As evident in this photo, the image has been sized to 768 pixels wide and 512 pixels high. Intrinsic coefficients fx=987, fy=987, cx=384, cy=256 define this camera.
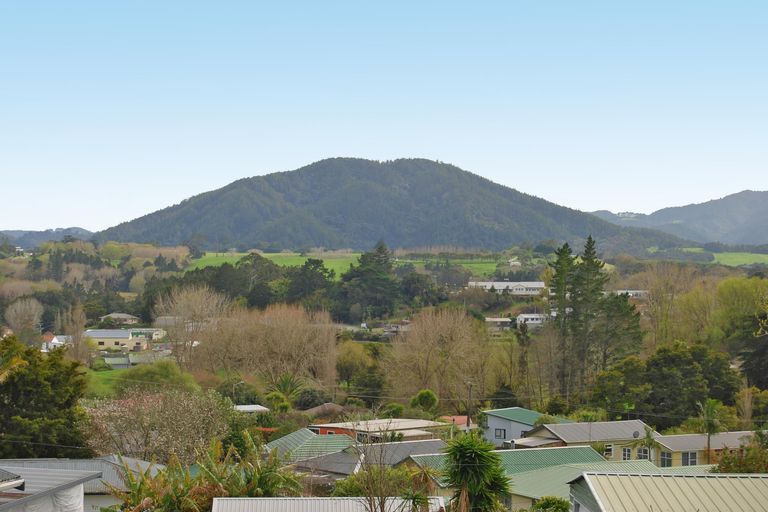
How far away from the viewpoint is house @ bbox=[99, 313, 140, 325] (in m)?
85.8

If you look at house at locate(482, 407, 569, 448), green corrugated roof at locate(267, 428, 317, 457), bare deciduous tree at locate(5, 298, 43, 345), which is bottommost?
house at locate(482, 407, 569, 448)

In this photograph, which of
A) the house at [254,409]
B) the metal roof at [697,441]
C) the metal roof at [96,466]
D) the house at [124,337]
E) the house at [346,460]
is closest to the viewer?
the metal roof at [96,466]

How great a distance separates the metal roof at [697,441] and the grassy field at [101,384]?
76.1 feet

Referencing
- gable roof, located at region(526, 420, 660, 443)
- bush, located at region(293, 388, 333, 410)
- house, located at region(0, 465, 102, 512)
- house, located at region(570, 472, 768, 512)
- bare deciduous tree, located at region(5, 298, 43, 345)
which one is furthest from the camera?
bare deciduous tree, located at region(5, 298, 43, 345)

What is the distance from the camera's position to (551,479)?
25.6m

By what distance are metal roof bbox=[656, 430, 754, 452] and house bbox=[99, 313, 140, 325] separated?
59.4m

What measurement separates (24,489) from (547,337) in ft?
135

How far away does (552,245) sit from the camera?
6088 inches

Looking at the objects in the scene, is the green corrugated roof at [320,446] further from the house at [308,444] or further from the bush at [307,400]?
the bush at [307,400]

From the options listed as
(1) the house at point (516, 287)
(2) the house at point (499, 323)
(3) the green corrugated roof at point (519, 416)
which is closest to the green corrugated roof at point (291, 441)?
(3) the green corrugated roof at point (519, 416)

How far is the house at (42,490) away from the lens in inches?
606

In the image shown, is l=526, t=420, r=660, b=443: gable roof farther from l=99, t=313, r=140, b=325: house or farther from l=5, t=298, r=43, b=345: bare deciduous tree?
l=99, t=313, r=140, b=325: house

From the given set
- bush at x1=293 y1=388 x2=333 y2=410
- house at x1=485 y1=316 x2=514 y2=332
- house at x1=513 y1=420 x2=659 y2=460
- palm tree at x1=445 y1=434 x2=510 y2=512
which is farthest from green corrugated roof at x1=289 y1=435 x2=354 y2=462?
house at x1=485 y1=316 x2=514 y2=332

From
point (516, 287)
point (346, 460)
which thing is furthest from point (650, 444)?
point (516, 287)
